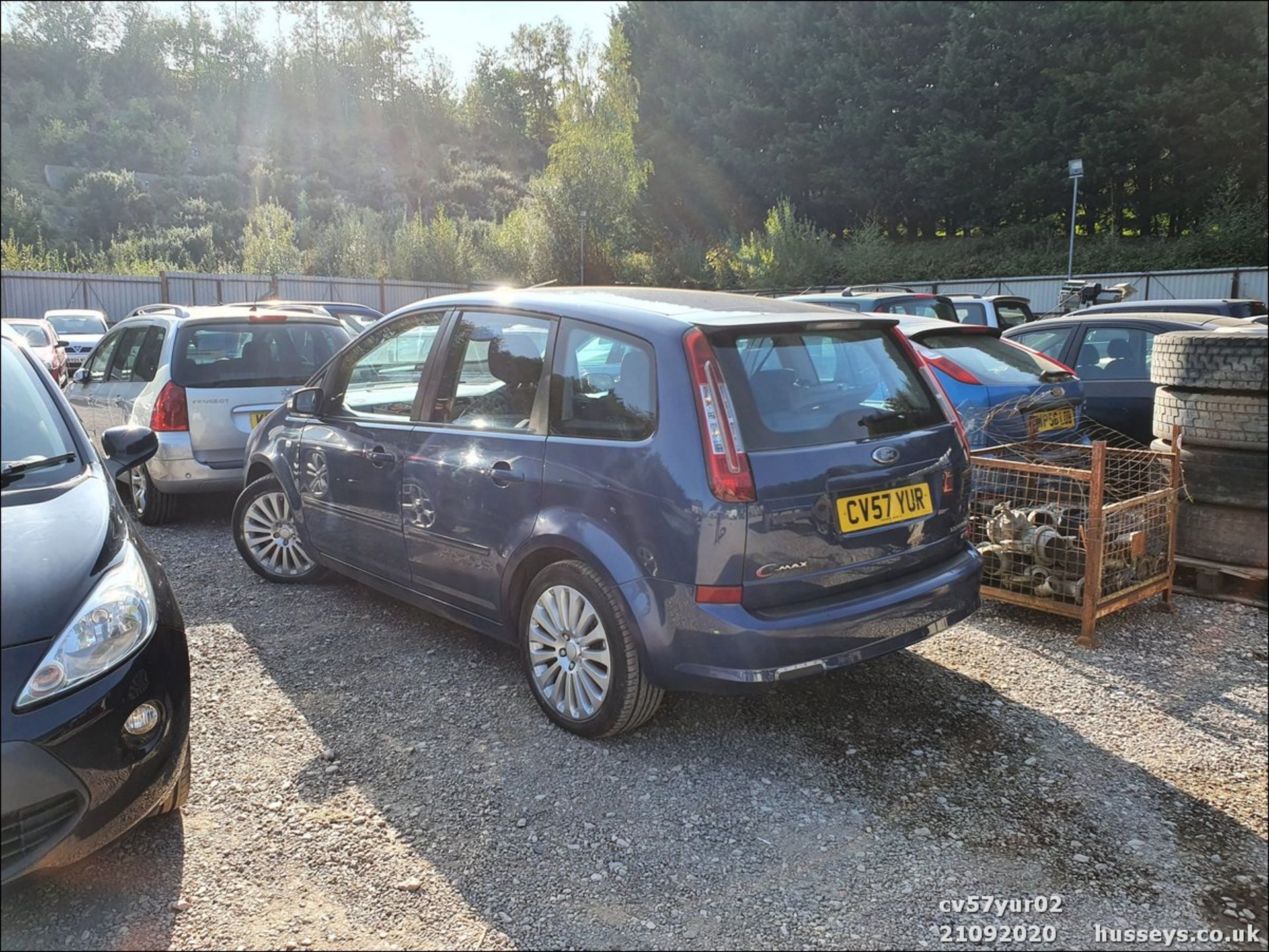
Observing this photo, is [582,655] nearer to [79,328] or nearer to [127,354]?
[127,354]

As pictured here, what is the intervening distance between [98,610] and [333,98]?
287ft

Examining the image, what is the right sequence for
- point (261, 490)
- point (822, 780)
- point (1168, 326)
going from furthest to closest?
point (1168, 326) < point (261, 490) < point (822, 780)

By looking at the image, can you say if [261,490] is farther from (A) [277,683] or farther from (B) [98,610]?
(B) [98,610]

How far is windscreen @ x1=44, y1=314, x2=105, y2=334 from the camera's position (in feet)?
61.9

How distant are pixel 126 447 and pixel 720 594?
261 cm

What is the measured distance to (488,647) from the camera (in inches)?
171

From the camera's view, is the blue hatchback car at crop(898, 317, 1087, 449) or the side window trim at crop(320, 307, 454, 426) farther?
the blue hatchback car at crop(898, 317, 1087, 449)

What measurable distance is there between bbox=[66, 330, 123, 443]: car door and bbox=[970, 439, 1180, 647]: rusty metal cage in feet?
21.9

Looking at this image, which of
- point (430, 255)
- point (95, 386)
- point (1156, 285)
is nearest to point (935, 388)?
point (95, 386)

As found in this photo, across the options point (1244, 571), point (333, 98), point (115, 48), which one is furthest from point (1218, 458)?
point (115, 48)

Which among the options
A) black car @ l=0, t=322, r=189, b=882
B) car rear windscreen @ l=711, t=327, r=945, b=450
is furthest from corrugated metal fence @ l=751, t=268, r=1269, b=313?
black car @ l=0, t=322, r=189, b=882

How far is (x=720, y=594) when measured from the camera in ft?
9.68

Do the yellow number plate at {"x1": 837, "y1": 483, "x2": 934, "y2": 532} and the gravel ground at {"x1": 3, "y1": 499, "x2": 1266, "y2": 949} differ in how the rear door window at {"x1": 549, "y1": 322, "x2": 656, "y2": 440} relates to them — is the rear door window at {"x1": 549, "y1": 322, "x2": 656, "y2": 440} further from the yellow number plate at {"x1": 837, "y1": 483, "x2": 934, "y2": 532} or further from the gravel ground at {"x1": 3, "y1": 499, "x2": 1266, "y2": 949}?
the gravel ground at {"x1": 3, "y1": 499, "x2": 1266, "y2": 949}

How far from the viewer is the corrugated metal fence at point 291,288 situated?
22.4m
